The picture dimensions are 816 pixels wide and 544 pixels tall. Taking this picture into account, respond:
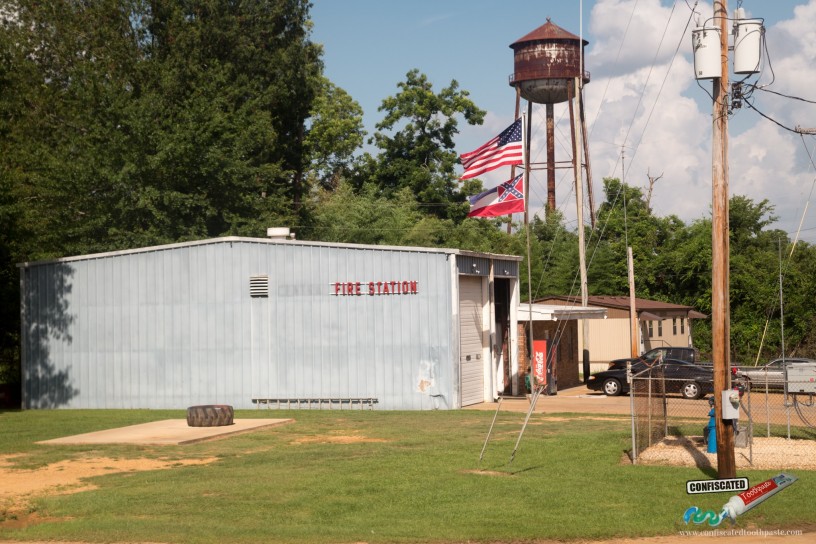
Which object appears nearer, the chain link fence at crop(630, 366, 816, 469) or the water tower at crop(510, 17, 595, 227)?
the chain link fence at crop(630, 366, 816, 469)

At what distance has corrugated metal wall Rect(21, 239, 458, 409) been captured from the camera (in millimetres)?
33219

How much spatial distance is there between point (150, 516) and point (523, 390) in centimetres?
2462

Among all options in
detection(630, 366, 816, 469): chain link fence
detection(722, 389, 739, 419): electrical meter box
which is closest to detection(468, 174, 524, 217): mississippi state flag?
detection(630, 366, 816, 469): chain link fence

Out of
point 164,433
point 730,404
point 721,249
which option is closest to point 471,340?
point 164,433

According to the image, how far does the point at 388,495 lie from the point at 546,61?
164ft

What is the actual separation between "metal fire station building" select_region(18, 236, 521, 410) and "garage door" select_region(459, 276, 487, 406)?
0.07m

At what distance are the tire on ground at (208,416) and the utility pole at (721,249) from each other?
14.5m

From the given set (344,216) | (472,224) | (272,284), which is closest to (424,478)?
(272,284)

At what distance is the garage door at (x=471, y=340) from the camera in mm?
34062

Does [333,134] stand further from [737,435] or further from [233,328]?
[737,435]

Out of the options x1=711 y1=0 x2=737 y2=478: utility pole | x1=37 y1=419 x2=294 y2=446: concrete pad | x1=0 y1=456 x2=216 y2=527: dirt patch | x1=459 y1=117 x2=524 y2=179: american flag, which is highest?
x1=459 y1=117 x2=524 y2=179: american flag

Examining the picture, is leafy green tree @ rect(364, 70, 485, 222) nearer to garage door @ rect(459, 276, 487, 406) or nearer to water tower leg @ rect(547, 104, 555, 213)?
water tower leg @ rect(547, 104, 555, 213)

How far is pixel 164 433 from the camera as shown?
26.0 meters

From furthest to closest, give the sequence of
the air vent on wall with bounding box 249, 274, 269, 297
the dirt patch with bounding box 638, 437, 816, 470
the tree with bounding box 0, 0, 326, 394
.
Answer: the tree with bounding box 0, 0, 326, 394
the air vent on wall with bounding box 249, 274, 269, 297
the dirt patch with bounding box 638, 437, 816, 470
